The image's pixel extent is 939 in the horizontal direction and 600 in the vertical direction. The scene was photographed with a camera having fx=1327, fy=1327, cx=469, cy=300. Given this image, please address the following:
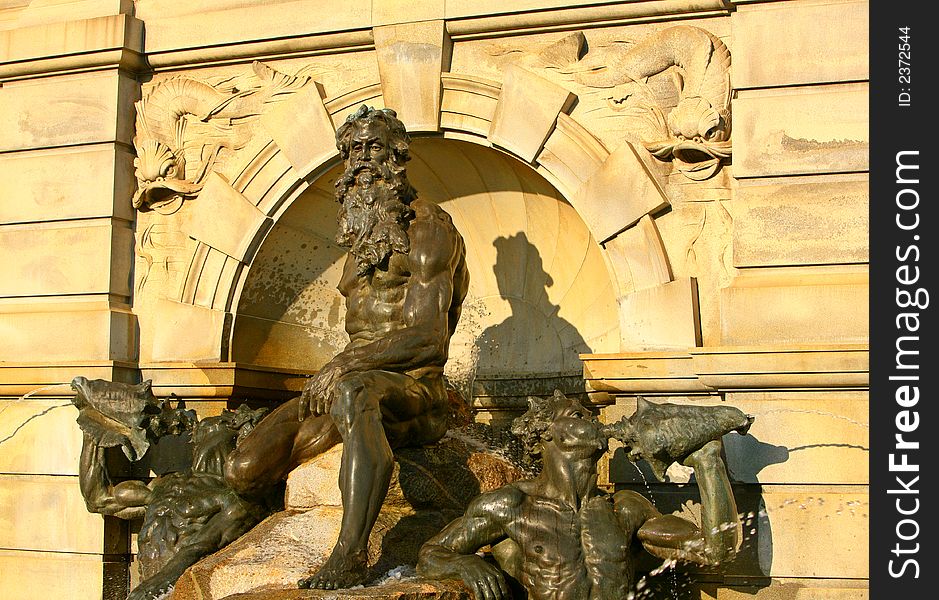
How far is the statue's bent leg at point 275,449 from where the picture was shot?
668 centimetres

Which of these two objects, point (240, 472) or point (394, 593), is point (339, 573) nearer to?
point (394, 593)

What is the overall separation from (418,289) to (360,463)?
3.92 feet

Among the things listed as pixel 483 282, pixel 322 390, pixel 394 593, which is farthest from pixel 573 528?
pixel 483 282

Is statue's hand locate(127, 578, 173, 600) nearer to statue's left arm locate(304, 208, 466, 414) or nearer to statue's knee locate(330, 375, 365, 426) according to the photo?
statue's left arm locate(304, 208, 466, 414)

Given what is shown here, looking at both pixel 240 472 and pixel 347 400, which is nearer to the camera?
pixel 347 400

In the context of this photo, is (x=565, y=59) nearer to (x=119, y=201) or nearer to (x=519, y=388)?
(x=519, y=388)

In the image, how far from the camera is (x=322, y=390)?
6398 millimetres

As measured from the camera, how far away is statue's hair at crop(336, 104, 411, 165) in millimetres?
6832

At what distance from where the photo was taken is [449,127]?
8.03m

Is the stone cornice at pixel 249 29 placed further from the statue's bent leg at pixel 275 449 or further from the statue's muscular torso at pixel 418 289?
the statue's bent leg at pixel 275 449

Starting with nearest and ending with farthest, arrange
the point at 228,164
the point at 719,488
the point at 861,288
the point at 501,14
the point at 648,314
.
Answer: the point at 719,488, the point at 861,288, the point at 648,314, the point at 501,14, the point at 228,164

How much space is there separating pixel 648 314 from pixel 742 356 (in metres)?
0.68

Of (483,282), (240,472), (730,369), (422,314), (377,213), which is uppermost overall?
(377,213)
